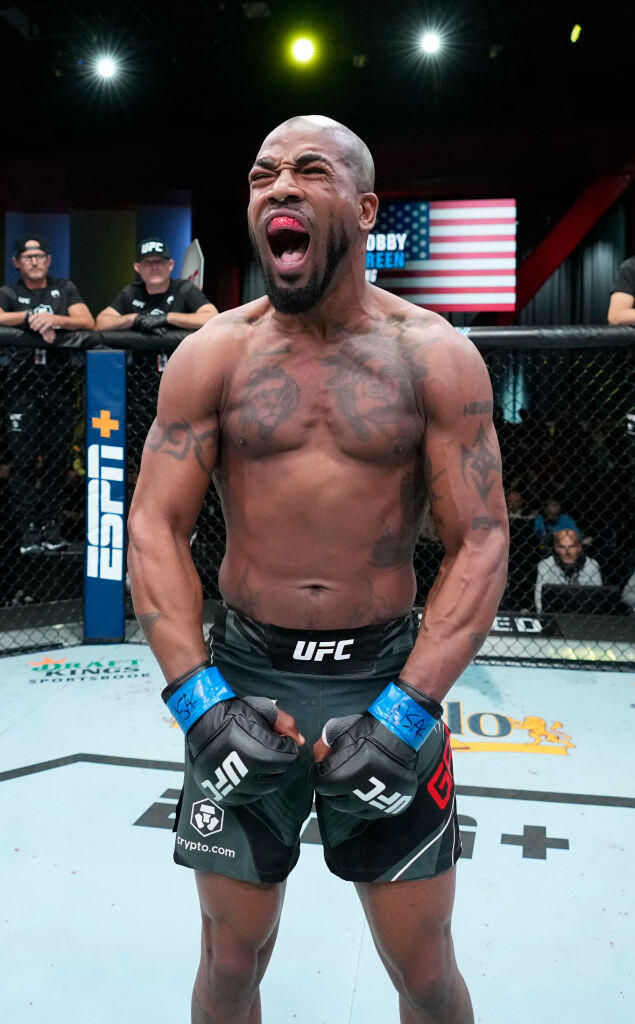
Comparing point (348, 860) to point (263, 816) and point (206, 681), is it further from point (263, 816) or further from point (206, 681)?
point (206, 681)

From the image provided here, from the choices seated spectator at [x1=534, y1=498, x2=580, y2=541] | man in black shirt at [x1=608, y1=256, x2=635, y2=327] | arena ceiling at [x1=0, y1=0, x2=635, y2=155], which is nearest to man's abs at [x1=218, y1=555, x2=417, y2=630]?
man in black shirt at [x1=608, y1=256, x2=635, y2=327]

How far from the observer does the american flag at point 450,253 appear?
8742 millimetres

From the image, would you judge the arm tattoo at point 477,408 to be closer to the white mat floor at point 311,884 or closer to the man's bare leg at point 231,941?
the man's bare leg at point 231,941

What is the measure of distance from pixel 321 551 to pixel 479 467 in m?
0.30

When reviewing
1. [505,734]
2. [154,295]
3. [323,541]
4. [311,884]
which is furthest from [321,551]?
[154,295]

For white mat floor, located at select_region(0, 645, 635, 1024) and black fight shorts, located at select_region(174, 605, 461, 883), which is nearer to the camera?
black fight shorts, located at select_region(174, 605, 461, 883)

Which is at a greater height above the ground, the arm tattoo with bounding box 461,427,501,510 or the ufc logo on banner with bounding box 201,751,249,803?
the arm tattoo with bounding box 461,427,501,510

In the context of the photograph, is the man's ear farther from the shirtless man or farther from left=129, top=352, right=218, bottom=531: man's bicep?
left=129, top=352, right=218, bottom=531: man's bicep

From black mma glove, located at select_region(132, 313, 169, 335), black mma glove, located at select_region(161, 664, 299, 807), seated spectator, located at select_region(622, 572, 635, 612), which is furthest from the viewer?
seated spectator, located at select_region(622, 572, 635, 612)

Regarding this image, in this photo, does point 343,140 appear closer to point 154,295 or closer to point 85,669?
point 85,669

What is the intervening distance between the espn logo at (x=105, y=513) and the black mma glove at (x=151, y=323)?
0.60 m

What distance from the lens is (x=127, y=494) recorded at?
452 centimetres

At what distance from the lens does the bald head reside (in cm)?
140

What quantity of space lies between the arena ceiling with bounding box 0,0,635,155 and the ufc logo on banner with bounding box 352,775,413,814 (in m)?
8.76
